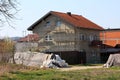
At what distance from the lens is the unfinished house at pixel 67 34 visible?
60625 mm

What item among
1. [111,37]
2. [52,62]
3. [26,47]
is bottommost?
[52,62]

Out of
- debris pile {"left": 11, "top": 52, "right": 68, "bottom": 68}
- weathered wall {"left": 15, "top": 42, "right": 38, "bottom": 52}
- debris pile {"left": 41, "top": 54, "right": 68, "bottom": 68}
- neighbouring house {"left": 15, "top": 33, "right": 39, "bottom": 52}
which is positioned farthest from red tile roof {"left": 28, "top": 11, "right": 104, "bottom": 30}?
debris pile {"left": 41, "top": 54, "right": 68, "bottom": 68}

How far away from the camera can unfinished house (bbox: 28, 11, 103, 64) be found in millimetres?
60625

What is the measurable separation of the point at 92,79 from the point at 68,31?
1516 inches

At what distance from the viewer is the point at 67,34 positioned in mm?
61344

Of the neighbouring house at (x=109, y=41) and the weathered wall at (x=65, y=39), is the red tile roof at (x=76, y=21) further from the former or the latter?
the neighbouring house at (x=109, y=41)

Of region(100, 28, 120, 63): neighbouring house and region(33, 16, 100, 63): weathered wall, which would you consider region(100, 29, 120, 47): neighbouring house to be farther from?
region(33, 16, 100, 63): weathered wall

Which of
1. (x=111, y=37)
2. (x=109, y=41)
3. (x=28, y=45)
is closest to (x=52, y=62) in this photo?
(x=28, y=45)

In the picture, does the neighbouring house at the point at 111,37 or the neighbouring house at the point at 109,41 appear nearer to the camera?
the neighbouring house at the point at 109,41

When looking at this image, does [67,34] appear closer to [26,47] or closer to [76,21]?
[76,21]

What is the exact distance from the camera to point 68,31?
61281 millimetres

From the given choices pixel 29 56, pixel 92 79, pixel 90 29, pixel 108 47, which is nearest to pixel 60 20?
pixel 90 29

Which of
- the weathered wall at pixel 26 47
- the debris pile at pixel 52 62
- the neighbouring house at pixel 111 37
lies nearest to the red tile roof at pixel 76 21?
the weathered wall at pixel 26 47

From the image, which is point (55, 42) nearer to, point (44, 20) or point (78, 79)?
point (44, 20)
